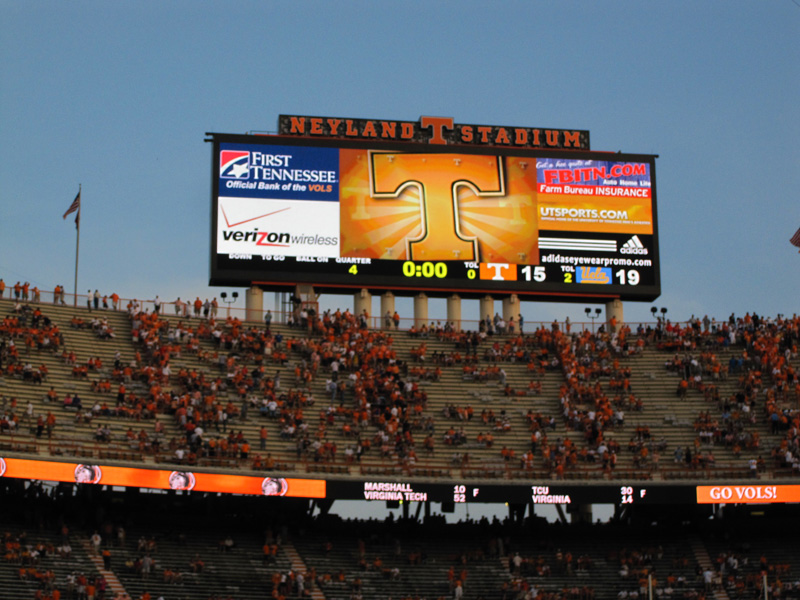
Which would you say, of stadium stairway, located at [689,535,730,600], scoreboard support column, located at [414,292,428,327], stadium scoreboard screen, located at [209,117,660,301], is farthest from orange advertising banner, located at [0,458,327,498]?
stadium stairway, located at [689,535,730,600]

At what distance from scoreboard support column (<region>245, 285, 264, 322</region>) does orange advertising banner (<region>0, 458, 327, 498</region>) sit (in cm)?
1152

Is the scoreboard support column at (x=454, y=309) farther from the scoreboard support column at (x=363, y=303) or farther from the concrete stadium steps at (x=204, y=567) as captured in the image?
the concrete stadium steps at (x=204, y=567)

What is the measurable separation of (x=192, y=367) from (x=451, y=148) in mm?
15520

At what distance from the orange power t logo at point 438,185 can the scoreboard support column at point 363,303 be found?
2.42 m

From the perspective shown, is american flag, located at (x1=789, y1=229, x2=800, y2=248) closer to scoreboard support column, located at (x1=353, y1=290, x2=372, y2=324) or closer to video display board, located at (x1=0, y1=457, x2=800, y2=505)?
video display board, located at (x1=0, y1=457, x2=800, y2=505)

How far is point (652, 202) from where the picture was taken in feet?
198

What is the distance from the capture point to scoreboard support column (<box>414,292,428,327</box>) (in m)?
58.2

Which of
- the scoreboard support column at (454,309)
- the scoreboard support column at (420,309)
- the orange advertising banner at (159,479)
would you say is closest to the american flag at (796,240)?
the scoreboard support column at (454,309)

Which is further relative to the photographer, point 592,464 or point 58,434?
point 592,464

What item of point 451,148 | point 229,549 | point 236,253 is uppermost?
point 451,148

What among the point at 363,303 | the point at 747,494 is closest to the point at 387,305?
the point at 363,303

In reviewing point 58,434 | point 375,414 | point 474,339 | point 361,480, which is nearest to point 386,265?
point 474,339

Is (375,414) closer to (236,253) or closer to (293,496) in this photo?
(293,496)

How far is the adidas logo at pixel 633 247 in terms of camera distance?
59.4m
